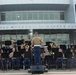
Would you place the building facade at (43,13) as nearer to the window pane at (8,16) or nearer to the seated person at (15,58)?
the window pane at (8,16)

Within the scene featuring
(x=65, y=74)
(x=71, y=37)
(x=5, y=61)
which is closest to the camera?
(x=65, y=74)

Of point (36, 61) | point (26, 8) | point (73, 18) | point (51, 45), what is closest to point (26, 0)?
point (26, 8)

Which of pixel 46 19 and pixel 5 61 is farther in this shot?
pixel 46 19

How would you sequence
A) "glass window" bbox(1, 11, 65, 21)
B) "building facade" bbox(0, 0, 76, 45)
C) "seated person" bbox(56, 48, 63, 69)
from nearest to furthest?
"seated person" bbox(56, 48, 63, 69) < "building facade" bbox(0, 0, 76, 45) < "glass window" bbox(1, 11, 65, 21)

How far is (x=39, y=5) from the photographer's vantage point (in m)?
41.0

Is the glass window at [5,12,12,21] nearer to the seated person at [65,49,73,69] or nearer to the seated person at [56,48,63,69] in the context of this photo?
the seated person at [56,48,63,69]

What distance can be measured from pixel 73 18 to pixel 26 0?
22.7ft

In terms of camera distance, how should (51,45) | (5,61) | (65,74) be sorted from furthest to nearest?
(51,45) < (5,61) < (65,74)

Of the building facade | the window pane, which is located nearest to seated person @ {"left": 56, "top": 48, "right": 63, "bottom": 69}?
the building facade

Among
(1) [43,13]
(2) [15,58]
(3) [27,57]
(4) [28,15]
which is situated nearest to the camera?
(3) [27,57]

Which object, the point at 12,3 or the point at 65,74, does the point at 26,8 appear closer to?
the point at 12,3

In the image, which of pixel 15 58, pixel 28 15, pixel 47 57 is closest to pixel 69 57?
pixel 47 57

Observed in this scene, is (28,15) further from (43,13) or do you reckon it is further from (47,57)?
(47,57)

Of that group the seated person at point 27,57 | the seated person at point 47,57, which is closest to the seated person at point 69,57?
the seated person at point 47,57
